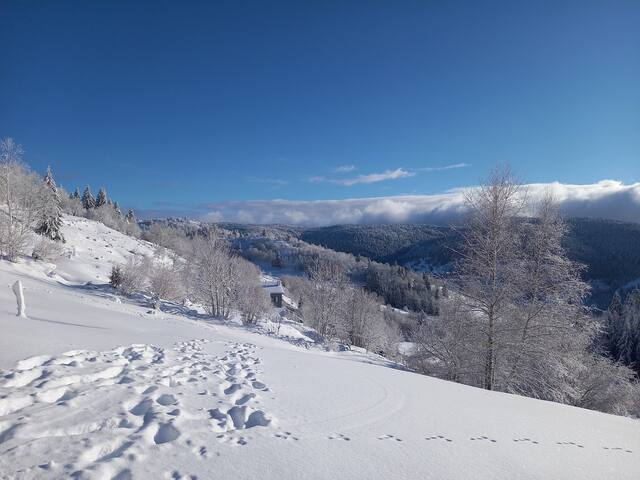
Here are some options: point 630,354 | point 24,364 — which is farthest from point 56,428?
point 630,354

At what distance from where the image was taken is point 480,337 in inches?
424

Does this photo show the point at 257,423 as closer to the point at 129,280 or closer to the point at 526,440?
the point at 526,440

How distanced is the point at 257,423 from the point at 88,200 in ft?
321

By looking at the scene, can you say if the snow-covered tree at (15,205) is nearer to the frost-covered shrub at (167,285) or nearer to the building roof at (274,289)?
the frost-covered shrub at (167,285)

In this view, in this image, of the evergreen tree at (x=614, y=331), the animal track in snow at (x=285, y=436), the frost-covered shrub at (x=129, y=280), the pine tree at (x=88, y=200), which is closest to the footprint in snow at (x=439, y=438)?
the animal track in snow at (x=285, y=436)

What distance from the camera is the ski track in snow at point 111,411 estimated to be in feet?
9.80

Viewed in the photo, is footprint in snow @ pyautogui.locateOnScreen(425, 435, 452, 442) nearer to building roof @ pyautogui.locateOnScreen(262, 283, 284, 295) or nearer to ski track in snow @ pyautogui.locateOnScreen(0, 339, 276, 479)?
ski track in snow @ pyautogui.locateOnScreen(0, 339, 276, 479)

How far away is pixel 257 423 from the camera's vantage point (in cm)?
418

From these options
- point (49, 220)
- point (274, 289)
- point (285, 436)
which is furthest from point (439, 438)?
point (274, 289)

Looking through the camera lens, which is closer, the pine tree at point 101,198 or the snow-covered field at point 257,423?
the snow-covered field at point 257,423

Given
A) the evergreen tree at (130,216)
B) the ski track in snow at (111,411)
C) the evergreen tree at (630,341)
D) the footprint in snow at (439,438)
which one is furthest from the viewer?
the evergreen tree at (130,216)

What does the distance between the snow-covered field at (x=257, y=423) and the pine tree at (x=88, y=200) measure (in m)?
90.1

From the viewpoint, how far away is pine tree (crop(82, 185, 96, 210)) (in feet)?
269

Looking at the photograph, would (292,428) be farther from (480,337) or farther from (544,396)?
(544,396)
